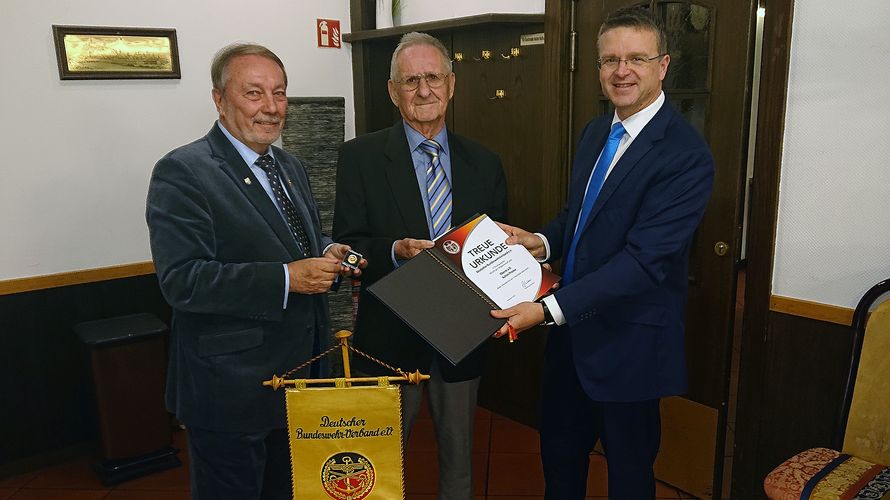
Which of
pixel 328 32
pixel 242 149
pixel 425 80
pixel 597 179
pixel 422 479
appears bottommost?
pixel 422 479

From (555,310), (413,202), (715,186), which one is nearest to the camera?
(555,310)

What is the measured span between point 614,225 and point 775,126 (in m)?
0.83

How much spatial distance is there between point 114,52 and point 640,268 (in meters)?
2.63

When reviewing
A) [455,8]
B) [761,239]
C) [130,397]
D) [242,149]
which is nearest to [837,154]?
[761,239]

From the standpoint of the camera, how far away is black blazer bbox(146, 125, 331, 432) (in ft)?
5.82

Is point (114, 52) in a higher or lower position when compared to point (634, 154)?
higher

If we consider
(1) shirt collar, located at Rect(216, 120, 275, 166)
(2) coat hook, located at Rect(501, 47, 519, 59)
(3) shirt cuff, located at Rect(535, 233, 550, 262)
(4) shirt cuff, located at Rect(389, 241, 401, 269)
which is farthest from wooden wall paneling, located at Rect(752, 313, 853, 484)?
(1) shirt collar, located at Rect(216, 120, 275, 166)

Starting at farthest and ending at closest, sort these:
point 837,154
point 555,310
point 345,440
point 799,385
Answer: point 799,385 → point 837,154 → point 555,310 → point 345,440

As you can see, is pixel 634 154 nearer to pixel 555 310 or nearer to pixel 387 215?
pixel 555 310

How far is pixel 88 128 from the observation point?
3.18m

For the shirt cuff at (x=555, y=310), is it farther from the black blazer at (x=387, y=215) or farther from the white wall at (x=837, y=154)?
the white wall at (x=837, y=154)

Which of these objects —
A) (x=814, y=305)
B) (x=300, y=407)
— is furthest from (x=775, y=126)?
(x=300, y=407)

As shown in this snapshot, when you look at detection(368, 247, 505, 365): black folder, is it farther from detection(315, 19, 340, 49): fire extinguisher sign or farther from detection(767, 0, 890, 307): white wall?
detection(315, 19, 340, 49): fire extinguisher sign

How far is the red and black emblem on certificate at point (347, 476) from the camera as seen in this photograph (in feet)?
5.31
